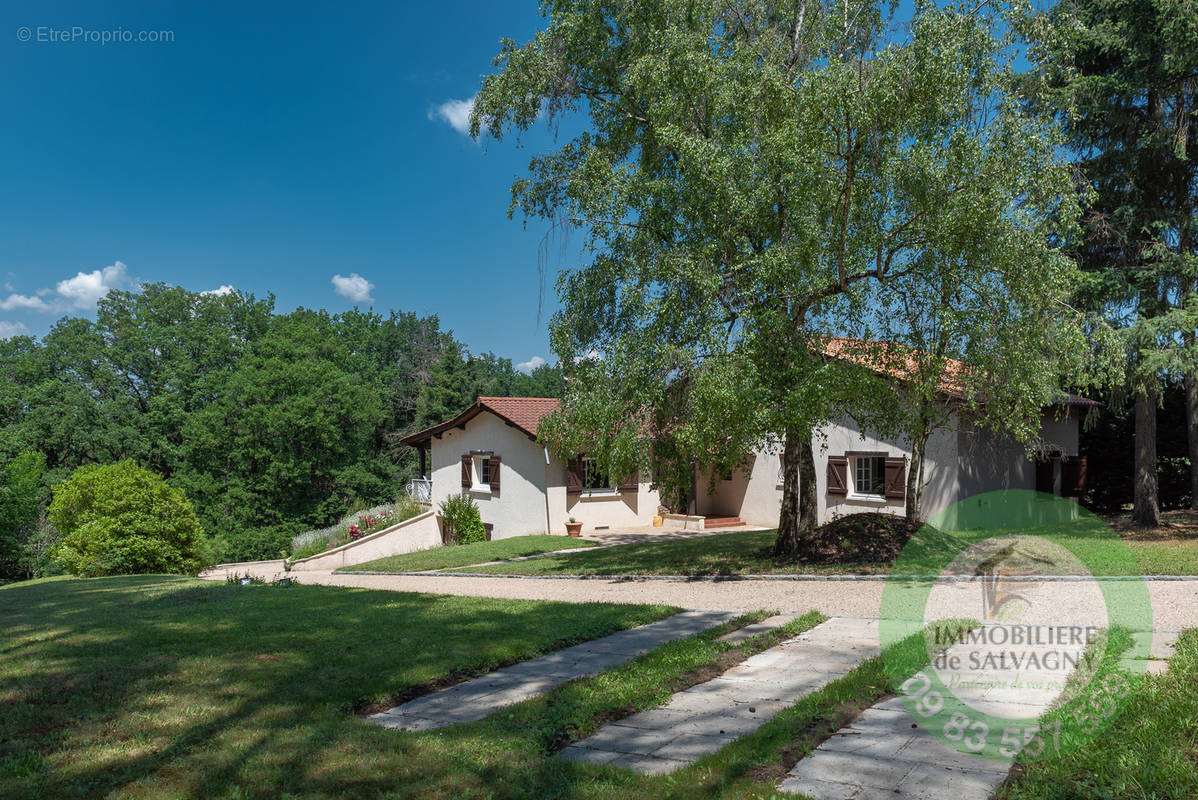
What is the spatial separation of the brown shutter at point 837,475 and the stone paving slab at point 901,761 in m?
13.3

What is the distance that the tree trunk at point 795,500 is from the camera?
11.8m

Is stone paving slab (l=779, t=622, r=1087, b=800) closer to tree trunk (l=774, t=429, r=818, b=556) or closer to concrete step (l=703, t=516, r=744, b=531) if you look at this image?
tree trunk (l=774, t=429, r=818, b=556)

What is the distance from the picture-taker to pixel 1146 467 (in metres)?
15.1

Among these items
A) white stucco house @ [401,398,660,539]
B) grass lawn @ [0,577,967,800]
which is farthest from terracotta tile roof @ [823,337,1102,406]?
white stucco house @ [401,398,660,539]

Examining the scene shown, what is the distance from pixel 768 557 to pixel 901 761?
8937 mm

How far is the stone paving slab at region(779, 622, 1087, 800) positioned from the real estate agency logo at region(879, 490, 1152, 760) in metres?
0.03

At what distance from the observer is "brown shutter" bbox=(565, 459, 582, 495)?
21031 millimetres

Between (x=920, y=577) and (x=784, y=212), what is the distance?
5494mm

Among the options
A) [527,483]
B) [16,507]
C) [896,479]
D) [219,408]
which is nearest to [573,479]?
[527,483]

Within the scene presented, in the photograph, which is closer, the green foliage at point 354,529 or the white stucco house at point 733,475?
the white stucco house at point 733,475

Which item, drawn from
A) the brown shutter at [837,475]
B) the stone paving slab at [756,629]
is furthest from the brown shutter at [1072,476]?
the stone paving slab at [756,629]

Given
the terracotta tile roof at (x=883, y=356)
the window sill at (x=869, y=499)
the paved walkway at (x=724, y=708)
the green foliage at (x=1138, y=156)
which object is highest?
the green foliage at (x=1138, y=156)

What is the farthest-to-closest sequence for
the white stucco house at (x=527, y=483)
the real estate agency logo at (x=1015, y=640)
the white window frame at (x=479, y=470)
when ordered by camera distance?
the white window frame at (x=479, y=470)
the white stucco house at (x=527, y=483)
the real estate agency logo at (x=1015, y=640)

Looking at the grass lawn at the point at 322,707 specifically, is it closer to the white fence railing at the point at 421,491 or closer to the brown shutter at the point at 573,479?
the brown shutter at the point at 573,479
